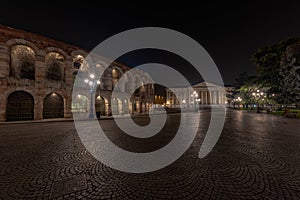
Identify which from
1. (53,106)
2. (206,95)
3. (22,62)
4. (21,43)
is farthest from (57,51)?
(206,95)

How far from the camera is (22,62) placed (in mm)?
16453

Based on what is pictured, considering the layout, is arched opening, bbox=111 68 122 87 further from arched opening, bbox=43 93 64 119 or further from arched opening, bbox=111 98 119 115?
arched opening, bbox=43 93 64 119

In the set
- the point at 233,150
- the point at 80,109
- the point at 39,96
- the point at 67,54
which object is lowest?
the point at 233,150

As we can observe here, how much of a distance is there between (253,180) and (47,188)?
4614 mm

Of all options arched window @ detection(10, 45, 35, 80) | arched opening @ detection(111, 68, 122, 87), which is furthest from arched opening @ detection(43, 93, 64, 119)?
arched opening @ detection(111, 68, 122, 87)

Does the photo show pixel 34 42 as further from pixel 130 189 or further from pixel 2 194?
pixel 130 189

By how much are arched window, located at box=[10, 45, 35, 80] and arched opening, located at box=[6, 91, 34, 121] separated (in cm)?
260

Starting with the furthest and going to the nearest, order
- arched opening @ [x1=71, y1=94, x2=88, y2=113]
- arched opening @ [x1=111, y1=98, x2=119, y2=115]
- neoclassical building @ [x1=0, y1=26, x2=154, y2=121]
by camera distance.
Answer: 1. arched opening @ [x1=111, y1=98, x2=119, y2=115]
2. arched opening @ [x1=71, y1=94, x2=88, y2=113]
3. neoclassical building @ [x1=0, y1=26, x2=154, y2=121]

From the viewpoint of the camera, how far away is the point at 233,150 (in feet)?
17.6

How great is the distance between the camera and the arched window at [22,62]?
15842 mm

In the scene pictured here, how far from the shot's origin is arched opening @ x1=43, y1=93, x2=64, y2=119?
674 inches

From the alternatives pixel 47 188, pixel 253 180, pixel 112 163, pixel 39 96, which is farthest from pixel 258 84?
pixel 39 96

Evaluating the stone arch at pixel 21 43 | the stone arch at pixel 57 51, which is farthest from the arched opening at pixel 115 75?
the stone arch at pixel 21 43

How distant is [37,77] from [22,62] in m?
2.65
